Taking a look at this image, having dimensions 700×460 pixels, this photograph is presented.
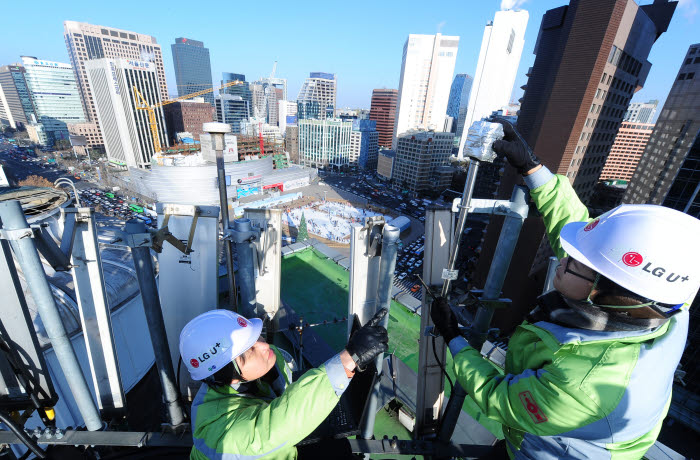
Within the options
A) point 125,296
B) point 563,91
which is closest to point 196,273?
point 125,296

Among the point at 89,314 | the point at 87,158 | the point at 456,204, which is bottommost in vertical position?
the point at 87,158

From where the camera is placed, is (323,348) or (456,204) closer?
(456,204)

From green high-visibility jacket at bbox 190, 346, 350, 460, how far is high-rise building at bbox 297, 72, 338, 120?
119832 mm

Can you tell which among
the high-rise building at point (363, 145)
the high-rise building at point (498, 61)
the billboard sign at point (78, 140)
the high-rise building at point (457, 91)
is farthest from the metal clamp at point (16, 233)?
the high-rise building at point (457, 91)

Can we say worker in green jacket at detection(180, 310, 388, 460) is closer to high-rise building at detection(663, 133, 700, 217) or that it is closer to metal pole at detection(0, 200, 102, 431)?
metal pole at detection(0, 200, 102, 431)

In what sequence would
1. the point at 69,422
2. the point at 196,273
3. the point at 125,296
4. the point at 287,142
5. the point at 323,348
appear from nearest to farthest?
the point at 196,273
the point at 69,422
the point at 125,296
the point at 323,348
the point at 287,142

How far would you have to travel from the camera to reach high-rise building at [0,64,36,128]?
87.5 meters

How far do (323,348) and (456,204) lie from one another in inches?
276

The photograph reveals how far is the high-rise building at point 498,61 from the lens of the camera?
64562 millimetres

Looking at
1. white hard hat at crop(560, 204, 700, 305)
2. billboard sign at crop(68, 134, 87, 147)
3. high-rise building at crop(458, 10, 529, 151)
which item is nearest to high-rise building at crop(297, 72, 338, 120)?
high-rise building at crop(458, 10, 529, 151)

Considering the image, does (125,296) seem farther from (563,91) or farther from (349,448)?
(563,91)

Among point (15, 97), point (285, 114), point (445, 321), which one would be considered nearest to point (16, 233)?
point (445, 321)

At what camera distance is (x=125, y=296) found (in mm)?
7371

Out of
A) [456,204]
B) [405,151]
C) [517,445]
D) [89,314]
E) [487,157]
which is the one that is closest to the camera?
[517,445]
